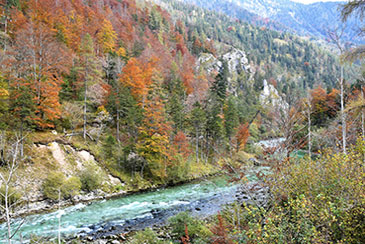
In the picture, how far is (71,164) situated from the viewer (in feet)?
72.8

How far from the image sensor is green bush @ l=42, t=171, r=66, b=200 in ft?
59.5

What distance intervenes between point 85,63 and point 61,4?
31.5m

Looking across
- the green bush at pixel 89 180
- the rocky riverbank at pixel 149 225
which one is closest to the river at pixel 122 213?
the rocky riverbank at pixel 149 225

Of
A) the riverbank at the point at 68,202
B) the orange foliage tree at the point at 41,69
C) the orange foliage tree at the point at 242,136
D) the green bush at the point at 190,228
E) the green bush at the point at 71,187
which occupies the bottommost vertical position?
the riverbank at the point at 68,202

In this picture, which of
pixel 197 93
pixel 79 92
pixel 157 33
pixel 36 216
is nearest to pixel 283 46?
pixel 157 33

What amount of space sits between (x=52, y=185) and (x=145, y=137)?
11.7m

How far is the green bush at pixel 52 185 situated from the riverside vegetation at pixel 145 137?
88 millimetres

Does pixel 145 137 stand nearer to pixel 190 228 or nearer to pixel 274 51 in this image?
pixel 190 228

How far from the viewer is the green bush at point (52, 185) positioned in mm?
18141

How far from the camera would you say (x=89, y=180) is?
21094 millimetres

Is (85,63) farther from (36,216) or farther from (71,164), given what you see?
(36,216)

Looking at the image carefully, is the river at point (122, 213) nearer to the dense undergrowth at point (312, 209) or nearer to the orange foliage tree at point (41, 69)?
the dense undergrowth at point (312, 209)

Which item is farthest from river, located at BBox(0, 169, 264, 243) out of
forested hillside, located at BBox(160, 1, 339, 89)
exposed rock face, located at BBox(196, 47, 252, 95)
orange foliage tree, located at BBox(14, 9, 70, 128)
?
forested hillside, located at BBox(160, 1, 339, 89)

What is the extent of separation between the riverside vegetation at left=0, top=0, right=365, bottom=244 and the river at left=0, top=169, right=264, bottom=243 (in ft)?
7.45
